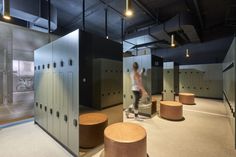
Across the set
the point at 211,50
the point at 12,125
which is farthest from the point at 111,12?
the point at 211,50

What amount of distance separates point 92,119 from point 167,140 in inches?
69.8

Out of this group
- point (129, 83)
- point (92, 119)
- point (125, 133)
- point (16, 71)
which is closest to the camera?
point (125, 133)

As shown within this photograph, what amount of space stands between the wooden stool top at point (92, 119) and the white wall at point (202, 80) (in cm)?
745

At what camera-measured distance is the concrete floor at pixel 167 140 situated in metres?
2.31

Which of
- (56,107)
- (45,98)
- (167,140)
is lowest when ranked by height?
(167,140)

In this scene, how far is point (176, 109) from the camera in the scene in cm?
393

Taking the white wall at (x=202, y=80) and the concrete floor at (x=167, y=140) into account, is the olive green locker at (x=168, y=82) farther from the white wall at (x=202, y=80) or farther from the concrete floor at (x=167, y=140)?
the concrete floor at (x=167, y=140)

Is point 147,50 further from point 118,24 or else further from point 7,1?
point 7,1

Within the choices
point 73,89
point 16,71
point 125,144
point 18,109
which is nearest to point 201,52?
point 125,144

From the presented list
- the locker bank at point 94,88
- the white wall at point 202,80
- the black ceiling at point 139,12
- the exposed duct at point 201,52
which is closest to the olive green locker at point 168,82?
the exposed duct at point 201,52

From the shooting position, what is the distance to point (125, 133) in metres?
2.05

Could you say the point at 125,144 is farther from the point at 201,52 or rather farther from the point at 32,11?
the point at 201,52

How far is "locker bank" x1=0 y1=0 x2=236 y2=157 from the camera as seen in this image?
226 centimetres

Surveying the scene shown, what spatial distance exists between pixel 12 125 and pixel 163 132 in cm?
431
